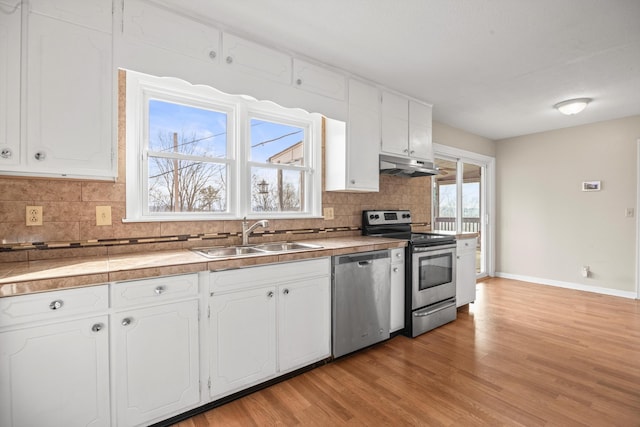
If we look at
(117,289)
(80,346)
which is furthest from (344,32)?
(80,346)

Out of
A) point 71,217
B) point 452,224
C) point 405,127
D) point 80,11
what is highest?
point 80,11

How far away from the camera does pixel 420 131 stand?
142 inches

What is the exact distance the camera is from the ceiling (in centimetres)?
196

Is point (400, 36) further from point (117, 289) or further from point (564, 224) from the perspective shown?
point (564, 224)

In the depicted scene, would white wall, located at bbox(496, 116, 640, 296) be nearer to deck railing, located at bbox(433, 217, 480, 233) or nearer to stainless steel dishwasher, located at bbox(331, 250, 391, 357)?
deck railing, located at bbox(433, 217, 480, 233)

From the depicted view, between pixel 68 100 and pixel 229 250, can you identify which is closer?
pixel 68 100

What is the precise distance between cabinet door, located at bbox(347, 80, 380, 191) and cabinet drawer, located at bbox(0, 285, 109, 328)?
2.11m

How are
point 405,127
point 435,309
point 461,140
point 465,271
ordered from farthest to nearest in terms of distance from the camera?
point 461,140 → point 465,271 → point 405,127 → point 435,309

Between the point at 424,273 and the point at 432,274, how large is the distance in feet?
0.50

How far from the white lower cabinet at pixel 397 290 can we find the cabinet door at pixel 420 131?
1296 mm

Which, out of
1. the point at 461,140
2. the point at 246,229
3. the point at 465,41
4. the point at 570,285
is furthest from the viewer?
the point at 461,140

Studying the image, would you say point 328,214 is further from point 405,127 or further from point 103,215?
point 103,215

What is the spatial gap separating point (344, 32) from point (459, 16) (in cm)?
77

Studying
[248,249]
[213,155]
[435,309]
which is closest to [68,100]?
[213,155]
